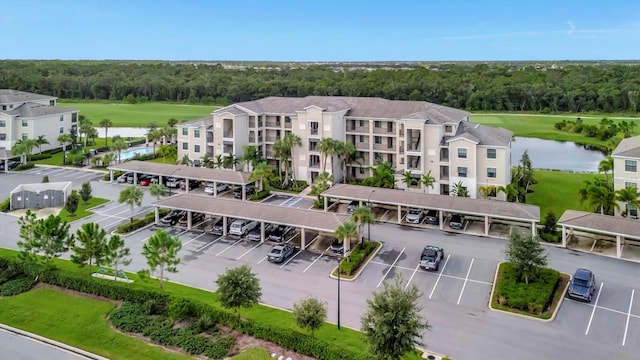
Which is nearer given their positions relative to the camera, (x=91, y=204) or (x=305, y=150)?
(x=91, y=204)

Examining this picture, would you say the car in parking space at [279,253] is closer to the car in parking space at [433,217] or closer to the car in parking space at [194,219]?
the car in parking space at [194,219]

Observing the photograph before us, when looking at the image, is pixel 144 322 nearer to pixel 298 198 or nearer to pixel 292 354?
pixel 292 354

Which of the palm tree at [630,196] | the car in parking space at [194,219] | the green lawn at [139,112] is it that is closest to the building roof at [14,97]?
the green lawn at [139,112]

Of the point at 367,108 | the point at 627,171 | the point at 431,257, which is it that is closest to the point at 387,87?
the point at 367,108

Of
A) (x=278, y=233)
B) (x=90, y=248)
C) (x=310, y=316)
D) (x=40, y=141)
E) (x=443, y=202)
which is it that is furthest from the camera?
(x=40, y=141)

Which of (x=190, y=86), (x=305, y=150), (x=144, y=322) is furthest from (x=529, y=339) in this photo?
(x=190, y=86)

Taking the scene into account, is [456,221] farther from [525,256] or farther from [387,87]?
[387,87]

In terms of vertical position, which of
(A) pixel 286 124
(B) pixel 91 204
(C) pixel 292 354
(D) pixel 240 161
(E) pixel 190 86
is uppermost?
(E) pixel 190 86

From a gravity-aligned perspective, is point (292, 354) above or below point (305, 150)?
below
